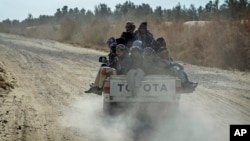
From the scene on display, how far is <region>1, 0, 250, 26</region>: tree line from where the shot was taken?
27500 millimetres

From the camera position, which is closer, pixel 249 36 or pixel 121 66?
pixel 121 66

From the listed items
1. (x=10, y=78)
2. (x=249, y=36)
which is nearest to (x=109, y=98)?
(x=10, y=78)

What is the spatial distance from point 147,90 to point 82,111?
7.80ft

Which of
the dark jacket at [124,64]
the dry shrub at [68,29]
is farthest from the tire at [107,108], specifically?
the dry shrub at [68,29]

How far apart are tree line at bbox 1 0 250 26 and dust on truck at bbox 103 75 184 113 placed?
18.1 metres

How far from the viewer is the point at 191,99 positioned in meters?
12.1

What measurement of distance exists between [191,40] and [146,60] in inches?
795

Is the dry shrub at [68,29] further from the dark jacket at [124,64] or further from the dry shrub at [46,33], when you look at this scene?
the dark jacket at [124,64]

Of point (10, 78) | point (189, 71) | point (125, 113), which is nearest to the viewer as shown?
point (125, 113)

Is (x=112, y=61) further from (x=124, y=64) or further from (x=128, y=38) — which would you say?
(x=128, y=38)

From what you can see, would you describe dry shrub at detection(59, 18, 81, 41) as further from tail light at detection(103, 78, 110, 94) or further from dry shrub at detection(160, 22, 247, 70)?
tail light at detection(103, 78, 110, 94)

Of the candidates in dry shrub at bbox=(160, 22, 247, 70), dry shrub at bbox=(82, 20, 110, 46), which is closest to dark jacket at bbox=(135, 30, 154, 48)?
dry shrub at bbox=(160, 22, 247, 70)

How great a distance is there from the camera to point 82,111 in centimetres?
1050

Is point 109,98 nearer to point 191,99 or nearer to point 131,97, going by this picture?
point 131,97
